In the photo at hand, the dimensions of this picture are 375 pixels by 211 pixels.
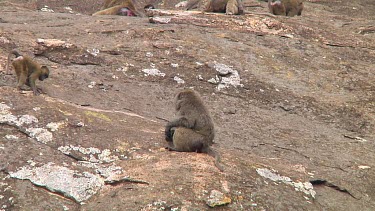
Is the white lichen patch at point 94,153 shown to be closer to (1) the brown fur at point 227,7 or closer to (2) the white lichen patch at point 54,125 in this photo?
(2) the white lichen patch at point 54,125

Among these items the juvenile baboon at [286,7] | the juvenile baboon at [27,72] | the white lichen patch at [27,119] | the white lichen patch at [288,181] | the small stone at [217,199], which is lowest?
the white lichen patch at [288,181]

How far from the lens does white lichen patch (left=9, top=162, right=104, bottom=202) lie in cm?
646

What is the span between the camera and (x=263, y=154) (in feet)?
29.7

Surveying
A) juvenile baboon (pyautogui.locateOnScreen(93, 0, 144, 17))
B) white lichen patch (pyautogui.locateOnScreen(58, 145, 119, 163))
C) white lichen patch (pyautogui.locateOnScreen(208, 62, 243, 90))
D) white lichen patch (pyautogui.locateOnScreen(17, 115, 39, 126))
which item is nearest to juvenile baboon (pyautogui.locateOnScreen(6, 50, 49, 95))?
white lichen patch (pyautogui.locateOnScreen(17, 115, 39, 126))

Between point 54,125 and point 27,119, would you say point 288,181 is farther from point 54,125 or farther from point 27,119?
point 27,119

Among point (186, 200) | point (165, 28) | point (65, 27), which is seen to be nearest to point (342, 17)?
point (165, 28)

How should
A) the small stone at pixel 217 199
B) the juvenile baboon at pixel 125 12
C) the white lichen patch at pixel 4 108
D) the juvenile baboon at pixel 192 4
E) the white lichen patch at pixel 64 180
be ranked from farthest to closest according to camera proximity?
the juvenile baboon at pixel 192 4
the juvenile baboon at pixel 125 12
the white lichen patch at pixel 4 108
the white lichen patch at pixel 64 180
the small stone at pixel 217 199

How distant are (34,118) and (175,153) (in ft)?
7.24

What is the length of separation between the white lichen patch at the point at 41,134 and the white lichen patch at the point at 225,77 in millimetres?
4934

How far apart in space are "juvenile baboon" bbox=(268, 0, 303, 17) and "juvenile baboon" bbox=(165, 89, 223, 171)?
350 inches

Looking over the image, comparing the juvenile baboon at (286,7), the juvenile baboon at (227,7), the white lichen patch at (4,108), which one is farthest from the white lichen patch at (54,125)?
the juvenile baboon at (286,7)

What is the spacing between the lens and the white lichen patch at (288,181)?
7316 mm

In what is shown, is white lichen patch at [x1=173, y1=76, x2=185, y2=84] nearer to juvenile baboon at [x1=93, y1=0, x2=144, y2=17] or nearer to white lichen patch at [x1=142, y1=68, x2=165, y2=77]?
white lichen patch at [x1=142, y1=68, x2=165, y2=77]

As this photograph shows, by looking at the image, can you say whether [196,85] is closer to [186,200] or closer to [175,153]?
[175,153]
